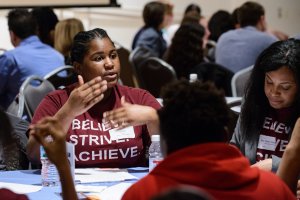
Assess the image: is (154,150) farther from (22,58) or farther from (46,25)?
(46,25)

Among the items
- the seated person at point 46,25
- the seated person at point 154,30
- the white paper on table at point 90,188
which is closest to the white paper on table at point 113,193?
the white paper on table at point 90,188

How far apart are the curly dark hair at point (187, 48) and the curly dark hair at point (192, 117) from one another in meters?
4.26

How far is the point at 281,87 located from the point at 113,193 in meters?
0.82

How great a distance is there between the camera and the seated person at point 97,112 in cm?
289

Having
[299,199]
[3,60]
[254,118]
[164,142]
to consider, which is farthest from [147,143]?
[3,60]

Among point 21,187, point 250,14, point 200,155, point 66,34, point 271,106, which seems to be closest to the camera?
point 200,155

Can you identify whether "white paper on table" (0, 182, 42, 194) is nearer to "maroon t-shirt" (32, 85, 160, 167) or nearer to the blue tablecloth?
the blue tablecloth

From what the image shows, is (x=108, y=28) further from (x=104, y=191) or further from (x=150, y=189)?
(x=150, y=189)

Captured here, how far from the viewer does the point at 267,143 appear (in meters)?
2.85

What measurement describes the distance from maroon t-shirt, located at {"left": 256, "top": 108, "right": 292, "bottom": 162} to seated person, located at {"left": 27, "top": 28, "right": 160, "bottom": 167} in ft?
1.51

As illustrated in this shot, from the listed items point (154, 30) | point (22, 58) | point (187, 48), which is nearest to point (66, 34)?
point (22, 58)

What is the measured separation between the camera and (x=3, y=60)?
502 centimetres

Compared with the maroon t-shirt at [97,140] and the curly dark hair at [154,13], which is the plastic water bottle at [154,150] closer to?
the maroon t-shirt at [97,140]

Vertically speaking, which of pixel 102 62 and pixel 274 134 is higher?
pixel 102 62
